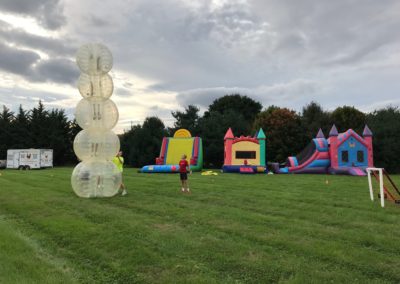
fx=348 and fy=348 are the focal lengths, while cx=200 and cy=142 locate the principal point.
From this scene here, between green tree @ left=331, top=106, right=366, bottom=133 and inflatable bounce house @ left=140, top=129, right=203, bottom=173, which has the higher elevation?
green tree @ left=331, top=106, right=366, bottom=133

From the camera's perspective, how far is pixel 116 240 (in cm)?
576

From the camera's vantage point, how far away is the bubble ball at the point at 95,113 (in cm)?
1077

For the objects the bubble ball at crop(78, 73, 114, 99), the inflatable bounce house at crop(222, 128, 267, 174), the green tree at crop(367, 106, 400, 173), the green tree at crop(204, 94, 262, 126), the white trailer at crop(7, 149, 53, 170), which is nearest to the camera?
the bubble ball at crop(78, 73, 114, 99)

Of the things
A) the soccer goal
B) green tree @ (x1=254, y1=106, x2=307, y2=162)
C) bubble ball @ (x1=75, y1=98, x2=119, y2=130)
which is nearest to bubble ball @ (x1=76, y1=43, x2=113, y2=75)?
bubble ball @ (x1=75, y1=98, x2=119, y2=130)

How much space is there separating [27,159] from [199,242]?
32980 millimetres

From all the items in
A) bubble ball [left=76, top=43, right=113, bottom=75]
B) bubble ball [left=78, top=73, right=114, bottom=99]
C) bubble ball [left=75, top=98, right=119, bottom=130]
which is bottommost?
bubble ball [left=75, top=98, right=119, bottom=130]

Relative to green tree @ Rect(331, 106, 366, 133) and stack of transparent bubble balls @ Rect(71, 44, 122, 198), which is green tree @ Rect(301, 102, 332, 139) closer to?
green tree @ Rect(331, 106, 366, 133)

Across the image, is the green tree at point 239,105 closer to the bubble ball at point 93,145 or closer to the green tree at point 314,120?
the green tree at point 314,120

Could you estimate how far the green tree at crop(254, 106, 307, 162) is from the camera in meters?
33.2

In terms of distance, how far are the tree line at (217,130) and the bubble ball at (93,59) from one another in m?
23.2

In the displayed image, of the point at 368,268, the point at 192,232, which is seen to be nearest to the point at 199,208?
the point at 192,232

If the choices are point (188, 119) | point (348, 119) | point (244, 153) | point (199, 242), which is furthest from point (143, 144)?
point (199, 242)

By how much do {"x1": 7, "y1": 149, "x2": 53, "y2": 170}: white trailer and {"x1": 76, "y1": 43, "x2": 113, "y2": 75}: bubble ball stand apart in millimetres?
26656


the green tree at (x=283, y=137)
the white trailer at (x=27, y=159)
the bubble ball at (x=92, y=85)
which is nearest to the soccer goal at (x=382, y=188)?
the bubble ball at (x=92, y=85)
